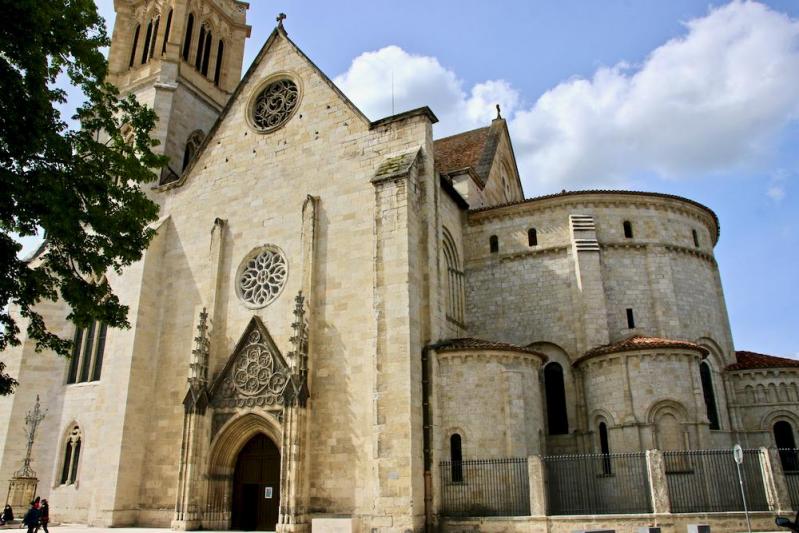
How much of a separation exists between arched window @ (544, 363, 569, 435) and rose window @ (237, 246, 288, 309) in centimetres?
985

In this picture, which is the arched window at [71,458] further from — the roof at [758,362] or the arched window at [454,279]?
the roof at [758,362]

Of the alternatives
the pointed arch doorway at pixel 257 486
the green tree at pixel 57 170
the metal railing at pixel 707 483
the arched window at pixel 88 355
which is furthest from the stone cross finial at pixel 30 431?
Result: the metal railing at pixel 707 483

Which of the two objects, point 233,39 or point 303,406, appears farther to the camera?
point 233,39

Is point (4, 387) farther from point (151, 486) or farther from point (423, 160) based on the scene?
point (423, 160)

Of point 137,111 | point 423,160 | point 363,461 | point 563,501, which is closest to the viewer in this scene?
point 137,111

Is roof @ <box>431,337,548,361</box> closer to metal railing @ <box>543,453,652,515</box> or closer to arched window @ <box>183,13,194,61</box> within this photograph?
metal railing @ <box>543,453,652,515</box>

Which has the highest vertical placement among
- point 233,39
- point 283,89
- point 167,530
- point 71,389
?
point 233,39

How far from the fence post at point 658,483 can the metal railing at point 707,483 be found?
1366mm

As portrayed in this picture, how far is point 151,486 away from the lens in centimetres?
2027

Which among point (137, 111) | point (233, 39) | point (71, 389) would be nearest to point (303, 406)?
point (137, 111)

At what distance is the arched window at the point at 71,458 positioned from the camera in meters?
22.4

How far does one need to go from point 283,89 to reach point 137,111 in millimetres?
9092

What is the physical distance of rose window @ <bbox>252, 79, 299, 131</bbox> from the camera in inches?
891

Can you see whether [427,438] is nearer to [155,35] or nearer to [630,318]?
[630,318]
